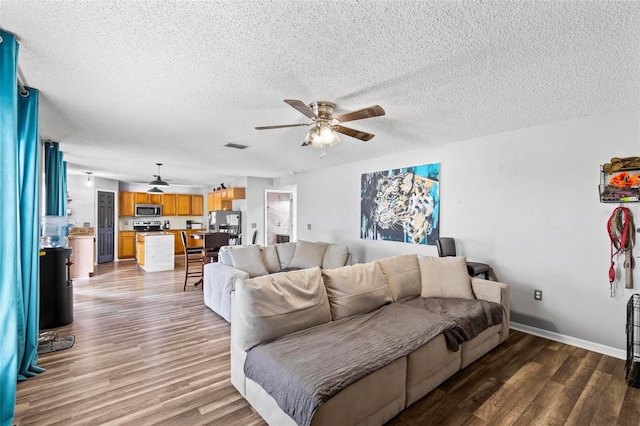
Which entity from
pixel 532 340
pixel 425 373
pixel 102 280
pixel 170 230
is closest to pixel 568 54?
pixel 425 373

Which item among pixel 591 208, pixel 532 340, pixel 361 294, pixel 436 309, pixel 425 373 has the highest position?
pixel 591 208

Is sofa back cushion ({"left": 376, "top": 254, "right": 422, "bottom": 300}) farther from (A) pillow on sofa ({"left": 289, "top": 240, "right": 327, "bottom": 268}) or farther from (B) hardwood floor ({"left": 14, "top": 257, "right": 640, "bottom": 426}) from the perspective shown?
(A) pillow on sofa ({"left": 289, "top": 240, "right": 327, "bottom": 268})

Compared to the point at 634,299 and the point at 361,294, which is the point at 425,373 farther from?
the point at 634,299

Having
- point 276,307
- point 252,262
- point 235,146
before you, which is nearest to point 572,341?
point 276,307

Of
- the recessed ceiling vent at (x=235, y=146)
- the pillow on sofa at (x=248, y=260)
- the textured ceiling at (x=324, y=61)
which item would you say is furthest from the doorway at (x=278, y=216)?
the textured ceiling at (x=324, y=61)

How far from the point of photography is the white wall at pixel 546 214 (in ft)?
9.67

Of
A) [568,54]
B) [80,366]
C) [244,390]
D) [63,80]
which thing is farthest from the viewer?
[80,366]

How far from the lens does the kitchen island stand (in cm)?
691

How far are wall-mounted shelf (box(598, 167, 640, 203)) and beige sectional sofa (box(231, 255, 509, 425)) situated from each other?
4.39ft

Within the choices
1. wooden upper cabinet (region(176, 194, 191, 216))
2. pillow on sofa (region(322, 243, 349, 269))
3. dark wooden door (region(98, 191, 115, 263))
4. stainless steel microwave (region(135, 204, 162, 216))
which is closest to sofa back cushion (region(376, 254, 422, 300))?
pillow on sofa (region(322, 243, 349, 269))

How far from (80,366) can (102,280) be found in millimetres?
4119

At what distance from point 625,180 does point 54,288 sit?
6.42m

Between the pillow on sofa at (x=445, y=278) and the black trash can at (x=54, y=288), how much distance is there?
441 centimetres

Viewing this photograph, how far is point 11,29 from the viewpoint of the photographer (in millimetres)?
1709
